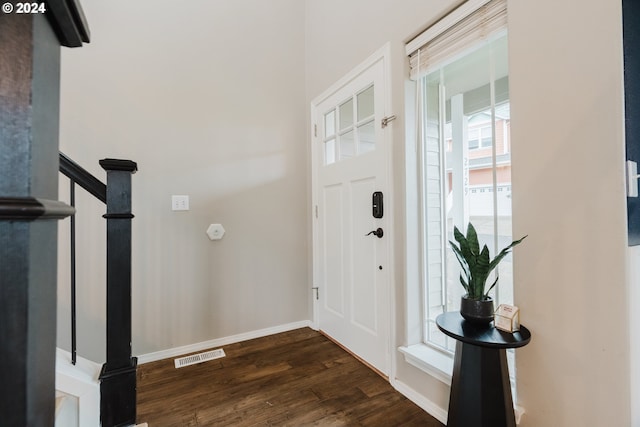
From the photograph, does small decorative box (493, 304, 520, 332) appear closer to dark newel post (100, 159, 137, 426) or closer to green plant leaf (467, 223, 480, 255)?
green plant leaf (467, 223, 480, 255)

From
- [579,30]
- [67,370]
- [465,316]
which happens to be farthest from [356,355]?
[579,30]

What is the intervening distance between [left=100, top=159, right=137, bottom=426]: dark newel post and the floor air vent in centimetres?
85

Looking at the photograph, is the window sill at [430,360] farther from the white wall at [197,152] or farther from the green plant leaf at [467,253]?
the white wall at [197,152]

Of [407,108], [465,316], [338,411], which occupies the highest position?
[407,108]

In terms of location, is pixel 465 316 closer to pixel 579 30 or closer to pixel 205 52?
pixel 579 30

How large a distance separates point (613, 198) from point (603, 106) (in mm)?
294

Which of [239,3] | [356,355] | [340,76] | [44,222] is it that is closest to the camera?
[44,222]

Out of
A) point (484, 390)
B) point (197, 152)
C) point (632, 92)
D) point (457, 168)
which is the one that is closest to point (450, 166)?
point (457, 168)

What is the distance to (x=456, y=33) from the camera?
1420 mm

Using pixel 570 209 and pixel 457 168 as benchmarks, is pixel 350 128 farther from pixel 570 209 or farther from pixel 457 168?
pixel 570 209

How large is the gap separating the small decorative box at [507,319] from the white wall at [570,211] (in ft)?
0.18

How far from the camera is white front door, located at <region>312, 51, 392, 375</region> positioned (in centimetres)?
187

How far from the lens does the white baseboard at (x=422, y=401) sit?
1459 millimetres

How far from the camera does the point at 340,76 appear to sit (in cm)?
228
